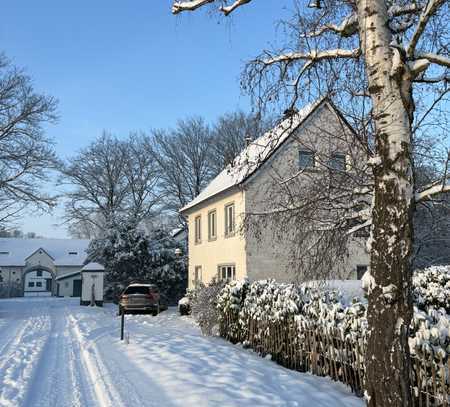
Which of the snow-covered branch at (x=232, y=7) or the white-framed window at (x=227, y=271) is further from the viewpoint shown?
the white-framed window at (x=227, y=271)

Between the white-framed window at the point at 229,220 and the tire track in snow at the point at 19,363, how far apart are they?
8.25 metres

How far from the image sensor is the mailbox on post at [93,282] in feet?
99.6

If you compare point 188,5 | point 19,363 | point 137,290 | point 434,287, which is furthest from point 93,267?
point 188,5

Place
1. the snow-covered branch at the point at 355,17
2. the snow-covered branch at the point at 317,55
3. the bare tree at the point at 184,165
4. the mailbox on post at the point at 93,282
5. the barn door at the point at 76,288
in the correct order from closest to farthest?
1. the snow-covered branch at the point at 355,17
2. the snow-covered branch at the point at 317,55
3. the mailbox on post at the point at 93,282
4. the bare tree at the point at 184,165
5. the barn door at the point at 76,288

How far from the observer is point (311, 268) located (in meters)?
10.7

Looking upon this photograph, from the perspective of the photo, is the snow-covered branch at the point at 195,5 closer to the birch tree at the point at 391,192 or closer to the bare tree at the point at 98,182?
the birch tree at the point at 391,192

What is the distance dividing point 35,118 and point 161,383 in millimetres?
23044

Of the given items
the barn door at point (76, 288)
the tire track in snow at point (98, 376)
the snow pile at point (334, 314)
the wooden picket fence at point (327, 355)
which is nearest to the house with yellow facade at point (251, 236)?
the wooden picket fence at point (327, 355)

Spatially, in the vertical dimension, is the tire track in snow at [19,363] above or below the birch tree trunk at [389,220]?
below

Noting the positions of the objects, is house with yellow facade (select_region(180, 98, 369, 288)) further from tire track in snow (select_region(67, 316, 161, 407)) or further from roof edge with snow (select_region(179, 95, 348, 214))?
roof edge with snow (select_region(179, 95, 348, 214))

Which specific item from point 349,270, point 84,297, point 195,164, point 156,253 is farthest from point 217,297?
point 195,164

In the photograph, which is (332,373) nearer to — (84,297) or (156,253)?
(156,253)

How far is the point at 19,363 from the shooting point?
9.42 m

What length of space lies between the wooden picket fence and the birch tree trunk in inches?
91.4
